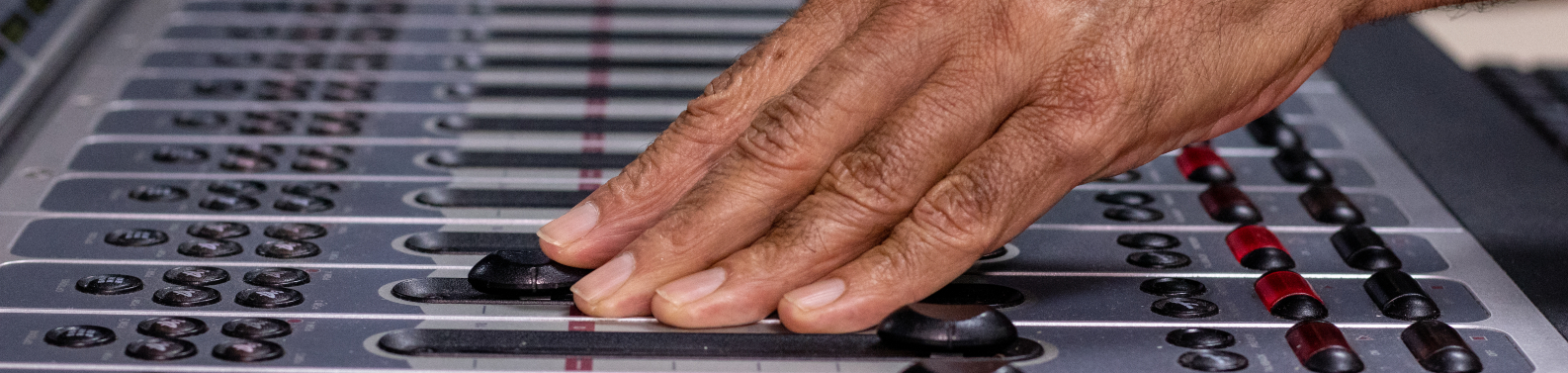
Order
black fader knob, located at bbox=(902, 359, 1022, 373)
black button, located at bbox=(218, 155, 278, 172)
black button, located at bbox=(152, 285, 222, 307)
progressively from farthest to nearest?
black button, located at bbox=(218, 155, 278, 172) → black button, located at bbox=(152, 285, 222, 307) → black fader knob, located at bbox=(902, 359, 1022, 373)

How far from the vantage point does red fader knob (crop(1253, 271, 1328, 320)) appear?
39.5 inches

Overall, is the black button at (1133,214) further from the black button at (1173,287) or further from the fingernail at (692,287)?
the fingernail at (692,287)

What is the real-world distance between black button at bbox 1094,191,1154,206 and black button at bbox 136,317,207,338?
0.76 m

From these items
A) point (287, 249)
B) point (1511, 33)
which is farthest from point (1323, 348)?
point (1511, 33)

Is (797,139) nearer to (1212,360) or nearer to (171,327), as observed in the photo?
(1212,360)

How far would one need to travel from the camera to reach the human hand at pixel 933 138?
40.9 inches

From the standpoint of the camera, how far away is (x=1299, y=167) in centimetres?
134

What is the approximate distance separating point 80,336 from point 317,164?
440mm

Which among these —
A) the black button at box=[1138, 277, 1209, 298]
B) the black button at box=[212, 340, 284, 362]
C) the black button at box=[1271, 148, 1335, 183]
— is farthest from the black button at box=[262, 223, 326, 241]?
the black button at box=[1271, 148, 1335, 183]

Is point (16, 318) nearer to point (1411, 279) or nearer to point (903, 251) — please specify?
point (903, 251)

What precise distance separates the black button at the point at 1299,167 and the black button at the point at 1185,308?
1.23 ft

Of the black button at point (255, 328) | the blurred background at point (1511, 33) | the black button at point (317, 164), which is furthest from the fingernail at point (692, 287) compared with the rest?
the blurred background at point (1511, 33)

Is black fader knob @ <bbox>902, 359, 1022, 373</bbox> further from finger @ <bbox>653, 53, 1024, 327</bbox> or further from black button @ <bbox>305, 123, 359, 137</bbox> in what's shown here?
black button @ <bbox>305, 123, 359, 137</bbox>

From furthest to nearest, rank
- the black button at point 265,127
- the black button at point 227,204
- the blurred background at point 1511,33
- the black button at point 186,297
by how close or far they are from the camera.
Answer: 1. the blurred background at point 1511,33
2. the black button at point 265,127
3. the black button at point 227,204
4. the black button at point 186,297
